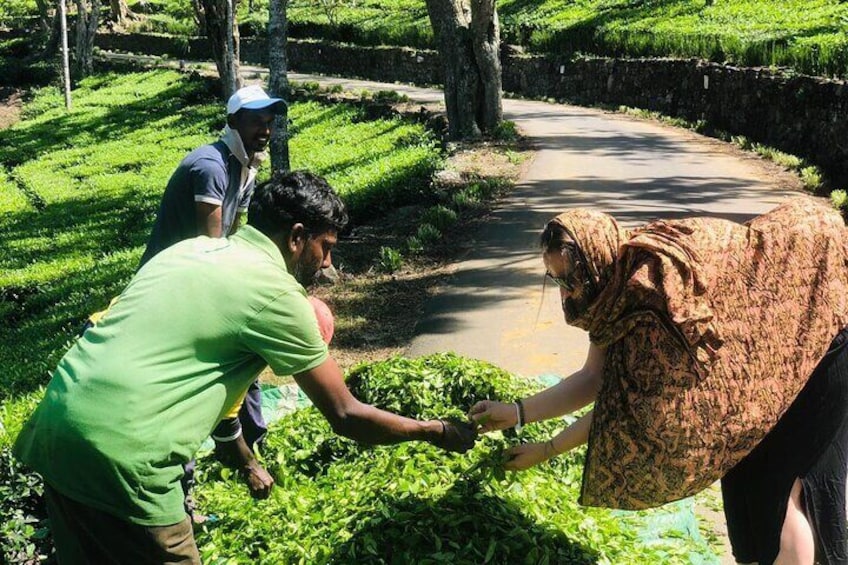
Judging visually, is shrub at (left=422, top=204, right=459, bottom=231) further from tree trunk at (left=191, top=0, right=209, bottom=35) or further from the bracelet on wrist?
the bracelet on wrist

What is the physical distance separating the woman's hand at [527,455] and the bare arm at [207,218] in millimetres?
1705

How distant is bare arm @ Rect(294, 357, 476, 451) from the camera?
249 centimetres

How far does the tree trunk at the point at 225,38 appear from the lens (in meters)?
10.1

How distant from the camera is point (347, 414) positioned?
2.57 meters

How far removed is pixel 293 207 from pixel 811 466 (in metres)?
1.76

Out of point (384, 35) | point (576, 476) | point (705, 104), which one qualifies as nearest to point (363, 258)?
point (576, 476)

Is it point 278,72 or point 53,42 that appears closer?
point 278,72

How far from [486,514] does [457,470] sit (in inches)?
13.0

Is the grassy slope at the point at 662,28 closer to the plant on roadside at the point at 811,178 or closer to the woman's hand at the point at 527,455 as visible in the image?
the plant on roadside at the point at 811,178

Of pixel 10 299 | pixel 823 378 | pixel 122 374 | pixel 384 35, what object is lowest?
pixel 10 299

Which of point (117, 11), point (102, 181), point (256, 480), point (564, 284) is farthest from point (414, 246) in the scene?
point (117, 11)

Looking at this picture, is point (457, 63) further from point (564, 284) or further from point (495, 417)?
point (564, 284)

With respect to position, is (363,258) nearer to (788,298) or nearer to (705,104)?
(788,298)

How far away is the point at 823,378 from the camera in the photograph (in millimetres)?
2758
